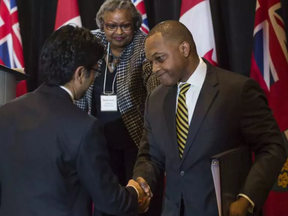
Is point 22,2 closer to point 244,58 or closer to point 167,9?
point 167,9

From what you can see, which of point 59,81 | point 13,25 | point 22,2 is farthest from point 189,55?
point 22,2

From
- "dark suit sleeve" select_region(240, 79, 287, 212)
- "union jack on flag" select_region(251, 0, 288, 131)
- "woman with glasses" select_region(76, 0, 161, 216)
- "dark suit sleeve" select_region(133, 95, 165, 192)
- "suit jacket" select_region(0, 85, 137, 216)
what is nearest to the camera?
"suit jacket" select_region(0, 85, 137, 216)

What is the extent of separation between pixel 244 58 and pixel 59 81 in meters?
1.99

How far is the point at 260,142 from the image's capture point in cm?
176

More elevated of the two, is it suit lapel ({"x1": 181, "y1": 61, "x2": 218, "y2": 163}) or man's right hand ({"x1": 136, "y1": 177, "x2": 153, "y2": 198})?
suit lapel ({"x1": 181, "y1": 61, "x2": 218, "y2": 163})

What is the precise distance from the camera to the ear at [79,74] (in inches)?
62.0

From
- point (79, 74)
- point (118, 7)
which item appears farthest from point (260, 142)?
point (118, 7)

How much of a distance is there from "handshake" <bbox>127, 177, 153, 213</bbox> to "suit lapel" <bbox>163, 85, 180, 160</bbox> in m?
0.23

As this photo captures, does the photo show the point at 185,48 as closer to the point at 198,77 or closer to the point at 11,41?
the point at 198,77

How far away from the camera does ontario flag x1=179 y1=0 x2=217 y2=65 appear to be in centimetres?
299

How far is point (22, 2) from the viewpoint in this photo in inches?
148

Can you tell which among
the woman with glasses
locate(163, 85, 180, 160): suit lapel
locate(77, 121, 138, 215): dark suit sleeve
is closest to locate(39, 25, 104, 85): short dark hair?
locate(77, 121, 138, 215): dark suit sleeve

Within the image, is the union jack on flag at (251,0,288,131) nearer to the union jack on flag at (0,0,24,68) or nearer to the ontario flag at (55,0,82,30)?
the ontario flag at (55,0,82,30)

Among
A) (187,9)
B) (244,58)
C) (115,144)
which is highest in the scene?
(187,9)
